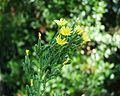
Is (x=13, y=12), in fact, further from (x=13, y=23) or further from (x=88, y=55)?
(x=88, y=55)

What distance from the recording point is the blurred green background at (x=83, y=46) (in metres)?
4.69

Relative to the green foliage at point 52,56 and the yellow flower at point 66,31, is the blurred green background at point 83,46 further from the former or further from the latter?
the yellow flower at point 66,31

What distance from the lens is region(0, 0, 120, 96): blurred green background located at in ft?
15.4

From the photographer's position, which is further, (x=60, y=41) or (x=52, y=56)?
(x=52, y=56)

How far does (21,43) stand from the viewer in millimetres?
5496

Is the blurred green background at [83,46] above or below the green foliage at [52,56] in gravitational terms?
above

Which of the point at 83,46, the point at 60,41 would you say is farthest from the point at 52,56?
the point at 83,46

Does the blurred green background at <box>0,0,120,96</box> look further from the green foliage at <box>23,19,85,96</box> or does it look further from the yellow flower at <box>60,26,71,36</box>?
the yellow flower at <box>60,26,71,36</box>

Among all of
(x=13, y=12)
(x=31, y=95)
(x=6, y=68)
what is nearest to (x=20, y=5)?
(x=13, y=12)

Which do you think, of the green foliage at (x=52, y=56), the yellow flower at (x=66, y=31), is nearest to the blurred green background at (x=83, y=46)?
the green foliage at (x=52, y=56)

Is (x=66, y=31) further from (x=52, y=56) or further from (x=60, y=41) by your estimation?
(x=52, y=56)

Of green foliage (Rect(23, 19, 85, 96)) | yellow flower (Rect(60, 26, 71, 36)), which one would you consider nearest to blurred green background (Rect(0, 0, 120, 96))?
green foliage (Rect(23, 19, 85, 96))

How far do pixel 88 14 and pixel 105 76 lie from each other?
2.47 ft

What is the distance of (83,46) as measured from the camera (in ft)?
16.4
